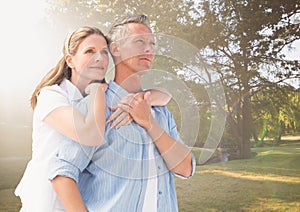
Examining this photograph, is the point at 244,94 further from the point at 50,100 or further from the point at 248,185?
the point at 50,100

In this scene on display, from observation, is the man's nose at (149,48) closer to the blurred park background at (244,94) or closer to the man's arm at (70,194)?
the man's arm at (70,194)

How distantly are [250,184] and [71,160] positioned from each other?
2206 mm

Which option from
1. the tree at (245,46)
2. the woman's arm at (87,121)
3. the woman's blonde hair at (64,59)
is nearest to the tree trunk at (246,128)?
the tree at (245,46)

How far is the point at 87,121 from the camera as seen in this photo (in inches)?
24.4

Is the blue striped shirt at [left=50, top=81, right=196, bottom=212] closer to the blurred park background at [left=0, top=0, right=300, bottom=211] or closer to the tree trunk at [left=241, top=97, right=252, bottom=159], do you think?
the blurred park background at [left=0, top=0, right=300, bottom=211]

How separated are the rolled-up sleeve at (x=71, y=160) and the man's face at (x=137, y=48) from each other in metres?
0.16

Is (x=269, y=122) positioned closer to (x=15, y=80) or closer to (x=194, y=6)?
(x=194, y=6)

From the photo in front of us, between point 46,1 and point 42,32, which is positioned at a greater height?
point 46,1

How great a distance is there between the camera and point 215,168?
271 centimetres

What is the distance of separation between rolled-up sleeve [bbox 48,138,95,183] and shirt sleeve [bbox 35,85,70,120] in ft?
0.26

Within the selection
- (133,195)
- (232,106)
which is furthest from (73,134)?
(232,106)

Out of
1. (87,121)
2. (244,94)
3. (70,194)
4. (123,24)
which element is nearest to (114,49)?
(123,24)

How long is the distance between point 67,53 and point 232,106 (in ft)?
6.57

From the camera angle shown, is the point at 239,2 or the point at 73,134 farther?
the point at 239,2
